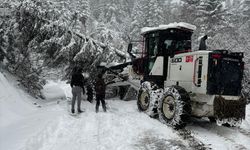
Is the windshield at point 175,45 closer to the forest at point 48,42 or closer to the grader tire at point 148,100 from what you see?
the grader tire at point 148,100

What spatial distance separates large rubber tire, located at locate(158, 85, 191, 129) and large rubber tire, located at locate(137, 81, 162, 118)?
74 centimetres

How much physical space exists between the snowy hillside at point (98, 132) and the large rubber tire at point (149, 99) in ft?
1.16

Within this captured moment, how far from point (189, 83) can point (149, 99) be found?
213 centimetres

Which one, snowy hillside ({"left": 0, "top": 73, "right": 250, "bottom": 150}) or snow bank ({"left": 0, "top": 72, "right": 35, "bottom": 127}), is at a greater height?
snow bank ({"left": 0, "top": 72, "right": 35, "bottom": 127})

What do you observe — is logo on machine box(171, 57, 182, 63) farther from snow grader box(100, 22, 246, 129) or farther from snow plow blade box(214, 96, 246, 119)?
snow plow blade box(214, 96, 246, 119)

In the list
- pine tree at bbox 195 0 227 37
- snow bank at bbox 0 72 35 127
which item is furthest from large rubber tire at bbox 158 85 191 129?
pine tree at bbox 195 0 227 37

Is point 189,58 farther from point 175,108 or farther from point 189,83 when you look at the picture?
point 175,108

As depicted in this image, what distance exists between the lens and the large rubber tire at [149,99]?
11898 mm

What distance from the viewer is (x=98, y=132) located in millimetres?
9117

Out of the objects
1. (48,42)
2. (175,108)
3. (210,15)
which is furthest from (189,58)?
(210,15)

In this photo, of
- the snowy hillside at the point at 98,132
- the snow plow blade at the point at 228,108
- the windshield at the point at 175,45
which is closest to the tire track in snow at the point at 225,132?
the snowy hillside at the point at 98,132

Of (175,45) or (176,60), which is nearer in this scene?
(176,60)

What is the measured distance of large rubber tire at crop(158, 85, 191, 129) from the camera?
10047 millimetres

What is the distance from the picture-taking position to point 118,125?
1007 cm
